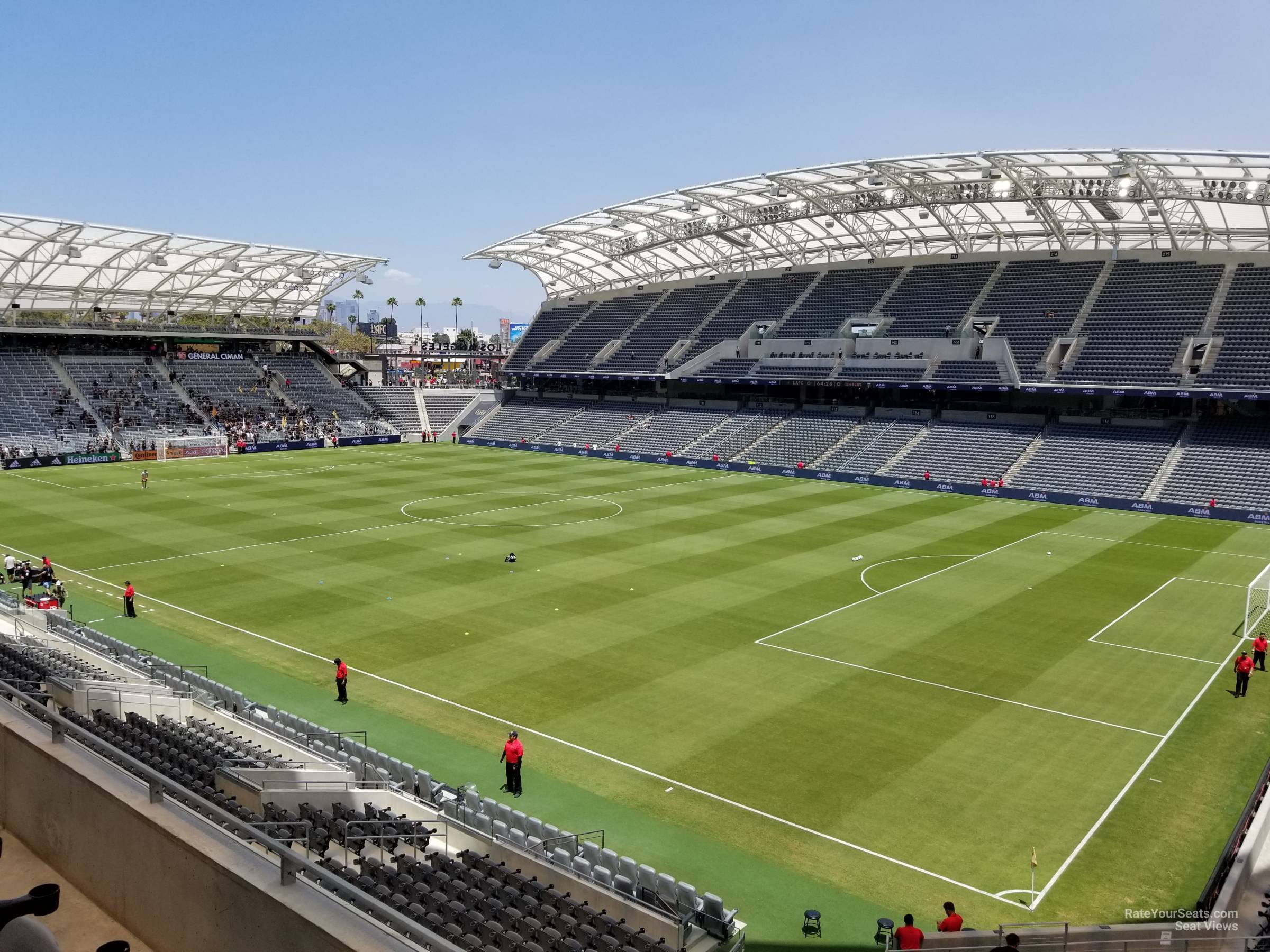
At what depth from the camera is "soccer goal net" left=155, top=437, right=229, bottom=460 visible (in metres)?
66.2

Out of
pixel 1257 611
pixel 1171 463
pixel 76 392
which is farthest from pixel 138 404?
pixel 1257 611

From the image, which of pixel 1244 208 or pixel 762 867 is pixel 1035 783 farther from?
pixel 1244 208

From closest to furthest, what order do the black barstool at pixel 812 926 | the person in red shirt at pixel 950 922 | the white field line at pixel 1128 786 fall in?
1. the person in red shirt at pixel 950 922
2. the black barstool at pixel 812 926
3. the white field line at pixel 1128 786

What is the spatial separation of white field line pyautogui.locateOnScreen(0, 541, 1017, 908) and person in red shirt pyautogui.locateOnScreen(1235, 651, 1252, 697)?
1232 centimetres

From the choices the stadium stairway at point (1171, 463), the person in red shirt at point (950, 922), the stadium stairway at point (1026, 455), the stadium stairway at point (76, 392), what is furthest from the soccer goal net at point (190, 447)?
the person in red shirt at point (950, 922)

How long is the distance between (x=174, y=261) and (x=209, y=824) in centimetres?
6979

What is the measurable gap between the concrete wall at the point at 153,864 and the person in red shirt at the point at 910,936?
733 centimetres

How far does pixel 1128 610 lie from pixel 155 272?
68.3 m

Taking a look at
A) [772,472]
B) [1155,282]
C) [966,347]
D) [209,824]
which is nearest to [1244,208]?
[1155,282]

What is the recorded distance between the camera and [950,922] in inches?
458

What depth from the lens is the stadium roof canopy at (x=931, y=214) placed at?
4888cm

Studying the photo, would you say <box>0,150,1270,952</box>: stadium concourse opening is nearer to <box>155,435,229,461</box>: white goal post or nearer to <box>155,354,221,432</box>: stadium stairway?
<box>155,435,229,461</box>: white goal post

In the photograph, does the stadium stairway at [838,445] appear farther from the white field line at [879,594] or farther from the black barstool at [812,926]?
the black barstool at [812,926]

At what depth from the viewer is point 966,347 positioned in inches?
2510
